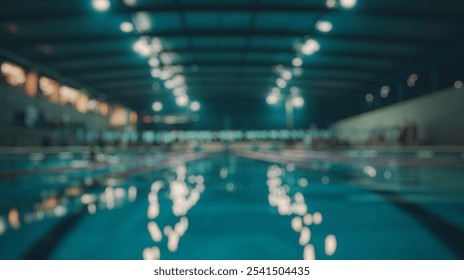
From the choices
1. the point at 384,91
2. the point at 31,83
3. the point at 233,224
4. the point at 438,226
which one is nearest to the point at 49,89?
the point at 31,83

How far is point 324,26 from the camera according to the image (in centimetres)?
1097

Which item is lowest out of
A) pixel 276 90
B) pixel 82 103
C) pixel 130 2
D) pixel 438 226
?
pixel 438 226

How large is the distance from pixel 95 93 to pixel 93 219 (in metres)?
22.7

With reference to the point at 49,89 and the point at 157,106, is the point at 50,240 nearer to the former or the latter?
the point at 49,89

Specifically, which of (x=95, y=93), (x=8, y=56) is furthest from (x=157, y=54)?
(x=95, y=93)

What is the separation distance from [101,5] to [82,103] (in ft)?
45.0

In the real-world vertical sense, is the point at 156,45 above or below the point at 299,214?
above

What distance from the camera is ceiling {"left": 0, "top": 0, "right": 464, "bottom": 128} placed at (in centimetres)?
939

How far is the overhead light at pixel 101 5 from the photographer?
911 centimetres

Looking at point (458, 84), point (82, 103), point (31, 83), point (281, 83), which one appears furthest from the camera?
point (82, 103)

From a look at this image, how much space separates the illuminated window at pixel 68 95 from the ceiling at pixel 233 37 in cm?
121

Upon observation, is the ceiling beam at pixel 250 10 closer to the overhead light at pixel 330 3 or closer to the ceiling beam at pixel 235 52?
the overhead light at pixel 330 3

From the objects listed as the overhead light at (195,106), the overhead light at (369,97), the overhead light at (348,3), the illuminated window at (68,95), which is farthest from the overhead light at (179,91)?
the overhead light at (348,3)

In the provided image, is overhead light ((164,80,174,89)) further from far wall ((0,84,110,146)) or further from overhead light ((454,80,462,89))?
overhead light ((454,80,462,89))
